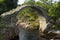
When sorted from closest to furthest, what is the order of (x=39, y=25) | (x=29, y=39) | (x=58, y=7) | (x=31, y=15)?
(x=29, y=39) → (x=58, y=7) → (x=39, y=25) → (x=31, y=15)

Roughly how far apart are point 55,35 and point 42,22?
5.52 m

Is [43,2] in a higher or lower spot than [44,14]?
higher

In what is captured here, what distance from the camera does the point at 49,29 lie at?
74.0ft

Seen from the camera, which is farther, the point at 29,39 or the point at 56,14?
the point at 56,14

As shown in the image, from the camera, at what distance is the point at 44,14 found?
2380 centimetres

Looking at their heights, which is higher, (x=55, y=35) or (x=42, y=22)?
(x=42, y=22)

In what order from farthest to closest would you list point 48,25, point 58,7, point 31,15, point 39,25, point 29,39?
point 31,15, point 39,25, point 48,25, point 58,7, point 29,39

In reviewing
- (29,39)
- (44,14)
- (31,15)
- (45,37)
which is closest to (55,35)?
(45,37)

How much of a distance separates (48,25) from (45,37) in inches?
137

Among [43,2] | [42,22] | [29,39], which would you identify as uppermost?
[43,2]

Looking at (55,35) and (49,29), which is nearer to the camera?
(55,35)

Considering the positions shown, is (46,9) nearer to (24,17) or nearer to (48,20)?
(48,20)

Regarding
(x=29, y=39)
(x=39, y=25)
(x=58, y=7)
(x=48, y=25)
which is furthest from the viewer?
(x=39, y=25)

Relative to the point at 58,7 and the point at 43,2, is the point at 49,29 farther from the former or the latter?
the point at 43,2
